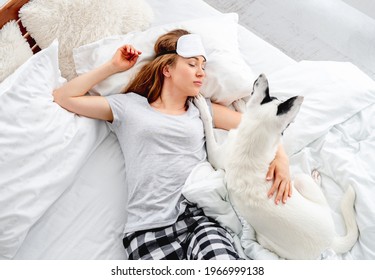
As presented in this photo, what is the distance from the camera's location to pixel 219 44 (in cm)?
184

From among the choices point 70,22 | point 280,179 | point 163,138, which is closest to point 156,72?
point 163,138

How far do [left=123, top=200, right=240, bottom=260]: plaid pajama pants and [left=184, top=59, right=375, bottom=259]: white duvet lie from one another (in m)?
0.06

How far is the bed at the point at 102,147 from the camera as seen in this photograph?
1.50 meters

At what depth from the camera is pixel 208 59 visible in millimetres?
1808

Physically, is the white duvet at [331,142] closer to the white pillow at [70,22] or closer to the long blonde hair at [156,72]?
the long blonde hair at [156,72]

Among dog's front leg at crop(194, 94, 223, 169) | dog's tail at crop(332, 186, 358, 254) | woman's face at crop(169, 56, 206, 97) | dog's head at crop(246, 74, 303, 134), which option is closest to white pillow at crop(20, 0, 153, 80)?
woman's face at crop(169, 56, 206, 97)

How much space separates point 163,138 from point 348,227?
0.73 m

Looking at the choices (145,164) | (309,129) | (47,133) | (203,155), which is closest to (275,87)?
(309,129)

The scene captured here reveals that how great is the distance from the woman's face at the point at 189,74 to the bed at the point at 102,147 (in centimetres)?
11

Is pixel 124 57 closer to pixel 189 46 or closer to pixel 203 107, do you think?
pixel 189 46
